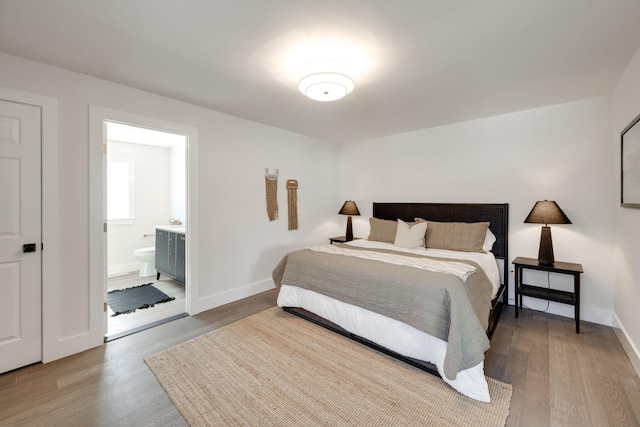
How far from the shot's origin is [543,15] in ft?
5.15

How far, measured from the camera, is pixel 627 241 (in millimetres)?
2287

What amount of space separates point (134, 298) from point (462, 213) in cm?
459

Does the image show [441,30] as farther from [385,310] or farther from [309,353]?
[309,353]

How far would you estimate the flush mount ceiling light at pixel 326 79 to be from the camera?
2014 millimetres

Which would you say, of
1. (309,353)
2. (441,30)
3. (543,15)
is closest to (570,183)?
(543,15)

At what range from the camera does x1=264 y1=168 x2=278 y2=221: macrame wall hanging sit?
388cm

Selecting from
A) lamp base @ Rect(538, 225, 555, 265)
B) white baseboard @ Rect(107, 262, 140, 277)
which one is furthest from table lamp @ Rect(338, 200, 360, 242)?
white baseboard @ Rect(107, 262, 140, 277)

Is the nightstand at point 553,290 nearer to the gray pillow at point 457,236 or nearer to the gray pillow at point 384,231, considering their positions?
the gray pillow at point 457,236

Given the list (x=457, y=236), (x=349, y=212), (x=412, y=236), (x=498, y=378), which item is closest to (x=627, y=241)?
(x=457, y=236)

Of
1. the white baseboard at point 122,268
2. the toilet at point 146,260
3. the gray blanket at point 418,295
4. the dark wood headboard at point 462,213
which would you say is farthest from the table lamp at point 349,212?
the white baseboard at point 122,268

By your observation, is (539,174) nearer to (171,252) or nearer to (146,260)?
(171,252)

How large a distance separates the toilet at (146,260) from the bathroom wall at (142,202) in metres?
0.46

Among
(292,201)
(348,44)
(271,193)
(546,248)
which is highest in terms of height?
(348,44)

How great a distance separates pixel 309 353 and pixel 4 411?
1972mm
